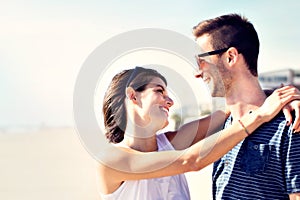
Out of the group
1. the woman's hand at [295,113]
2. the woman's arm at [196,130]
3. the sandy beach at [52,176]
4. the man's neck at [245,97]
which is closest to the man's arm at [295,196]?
the woman's hand at [295,113]

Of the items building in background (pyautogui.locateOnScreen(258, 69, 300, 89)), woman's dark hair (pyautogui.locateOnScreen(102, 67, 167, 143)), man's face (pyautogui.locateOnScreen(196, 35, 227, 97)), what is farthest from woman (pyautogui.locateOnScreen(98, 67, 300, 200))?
building in background (pyautogui.locateOnScreen(258, 69, 300, 89))

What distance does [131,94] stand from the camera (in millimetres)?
2555

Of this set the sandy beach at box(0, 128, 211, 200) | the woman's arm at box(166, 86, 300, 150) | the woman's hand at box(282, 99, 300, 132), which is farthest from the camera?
the sandy beach at box(0, 128, 211, 200)

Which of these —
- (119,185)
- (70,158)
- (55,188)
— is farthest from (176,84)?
(70,158)

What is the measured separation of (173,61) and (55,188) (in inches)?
482

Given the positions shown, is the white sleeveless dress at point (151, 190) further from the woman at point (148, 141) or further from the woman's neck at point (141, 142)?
the woman's neck at point (141, 142)

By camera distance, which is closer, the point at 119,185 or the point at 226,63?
the point at 119,185

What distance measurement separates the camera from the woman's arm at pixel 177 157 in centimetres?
235

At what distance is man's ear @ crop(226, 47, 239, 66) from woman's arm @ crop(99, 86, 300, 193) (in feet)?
1.22

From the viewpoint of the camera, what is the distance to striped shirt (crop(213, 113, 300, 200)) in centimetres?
224

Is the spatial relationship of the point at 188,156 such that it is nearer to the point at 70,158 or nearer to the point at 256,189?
the point at 256,189

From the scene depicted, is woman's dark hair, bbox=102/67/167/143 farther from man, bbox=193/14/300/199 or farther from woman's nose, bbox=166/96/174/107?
man, bbox=193/14/300/199

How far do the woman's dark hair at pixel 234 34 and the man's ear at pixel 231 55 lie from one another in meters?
0.02

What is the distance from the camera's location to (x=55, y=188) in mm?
14547
